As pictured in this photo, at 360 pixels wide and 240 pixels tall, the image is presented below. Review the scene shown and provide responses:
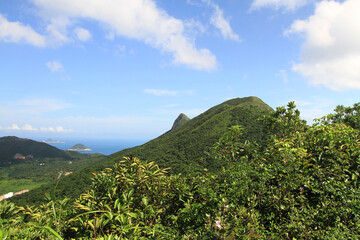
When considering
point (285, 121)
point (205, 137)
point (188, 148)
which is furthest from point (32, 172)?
point (285, 121)

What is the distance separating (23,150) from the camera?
15200 centimetres

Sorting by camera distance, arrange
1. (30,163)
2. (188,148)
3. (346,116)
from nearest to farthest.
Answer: (346,116), (188,148), (30,163)

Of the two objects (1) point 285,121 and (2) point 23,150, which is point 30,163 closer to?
(2) point 23,150

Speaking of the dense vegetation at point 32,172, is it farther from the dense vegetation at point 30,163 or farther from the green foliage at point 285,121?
the green foliage at point 285,121

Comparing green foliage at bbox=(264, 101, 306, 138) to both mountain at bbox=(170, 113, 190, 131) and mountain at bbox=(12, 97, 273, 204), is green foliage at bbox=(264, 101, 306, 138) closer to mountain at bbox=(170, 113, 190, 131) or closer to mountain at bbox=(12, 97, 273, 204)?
mountain at bbox=(12, 97, 273, 204)

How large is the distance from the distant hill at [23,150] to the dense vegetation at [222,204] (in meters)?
177

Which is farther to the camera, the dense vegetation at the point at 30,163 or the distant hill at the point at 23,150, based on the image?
the distant hill at the point at 23,150

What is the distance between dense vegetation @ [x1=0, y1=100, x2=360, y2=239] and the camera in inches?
89.3

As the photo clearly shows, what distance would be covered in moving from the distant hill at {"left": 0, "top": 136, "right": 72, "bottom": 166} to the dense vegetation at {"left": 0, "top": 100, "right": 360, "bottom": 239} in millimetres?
A: 176527

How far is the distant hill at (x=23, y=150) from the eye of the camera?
144m

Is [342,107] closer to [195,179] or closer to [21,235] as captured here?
[195,179]

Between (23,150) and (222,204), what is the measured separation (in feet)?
630

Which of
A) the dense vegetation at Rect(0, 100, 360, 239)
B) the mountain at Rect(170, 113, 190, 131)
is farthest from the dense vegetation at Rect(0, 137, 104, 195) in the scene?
the dense vegetation at Rect(0, 100, 360, 239)

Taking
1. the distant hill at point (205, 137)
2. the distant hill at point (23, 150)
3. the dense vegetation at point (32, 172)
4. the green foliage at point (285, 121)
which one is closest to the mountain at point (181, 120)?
the dense vegetation at point (32, 172)
